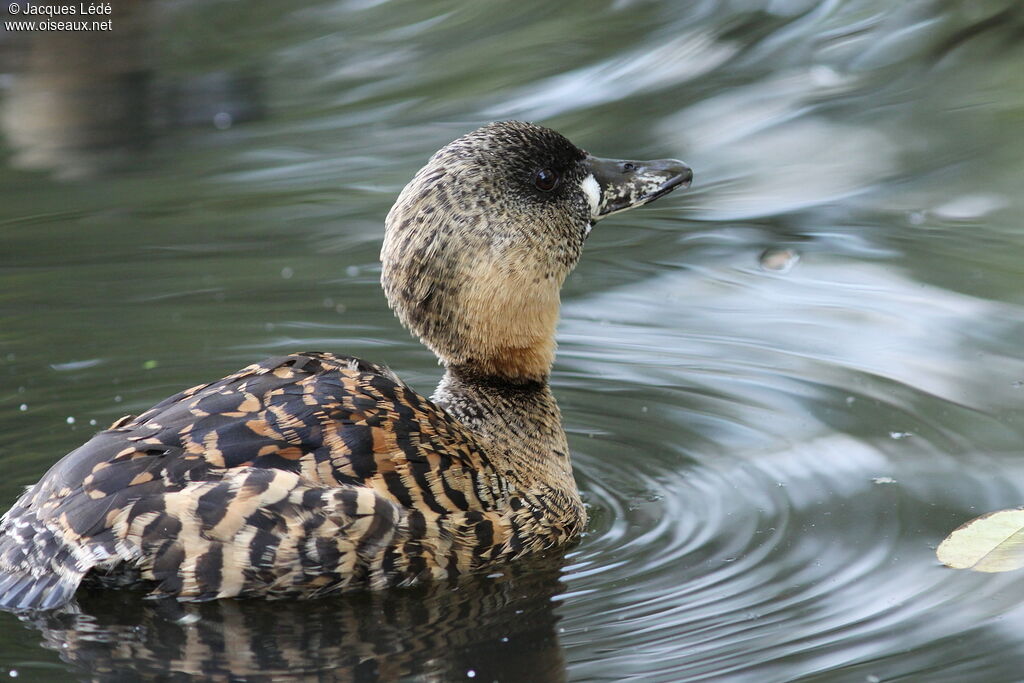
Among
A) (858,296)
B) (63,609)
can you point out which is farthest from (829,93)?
(63,609)

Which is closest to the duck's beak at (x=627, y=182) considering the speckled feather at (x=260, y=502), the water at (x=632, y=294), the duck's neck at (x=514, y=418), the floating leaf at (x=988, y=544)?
the duck's neck at (x=514, y=418)

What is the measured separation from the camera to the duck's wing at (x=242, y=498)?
4980 mm

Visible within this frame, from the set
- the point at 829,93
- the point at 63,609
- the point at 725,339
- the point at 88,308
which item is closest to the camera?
the point at 63,609

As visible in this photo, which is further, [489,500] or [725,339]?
[725,339]

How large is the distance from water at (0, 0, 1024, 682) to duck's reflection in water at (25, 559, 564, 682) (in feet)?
0.04

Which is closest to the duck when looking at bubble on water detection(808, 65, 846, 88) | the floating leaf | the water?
the water

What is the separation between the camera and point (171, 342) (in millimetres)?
7793

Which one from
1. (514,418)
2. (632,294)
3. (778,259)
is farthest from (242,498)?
(778,259)

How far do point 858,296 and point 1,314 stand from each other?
15.1ft

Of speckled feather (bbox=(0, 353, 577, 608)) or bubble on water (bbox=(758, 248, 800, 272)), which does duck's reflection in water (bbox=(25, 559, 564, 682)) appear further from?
bubble on water (bbox=(758, 248, 800, 272))

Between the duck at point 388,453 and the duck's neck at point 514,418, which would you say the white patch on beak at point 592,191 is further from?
the duck's neck at point 514,418

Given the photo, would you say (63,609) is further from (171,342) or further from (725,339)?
(725,339)

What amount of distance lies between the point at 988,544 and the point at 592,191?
2.32 meters

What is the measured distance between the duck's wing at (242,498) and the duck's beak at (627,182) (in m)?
1.69
